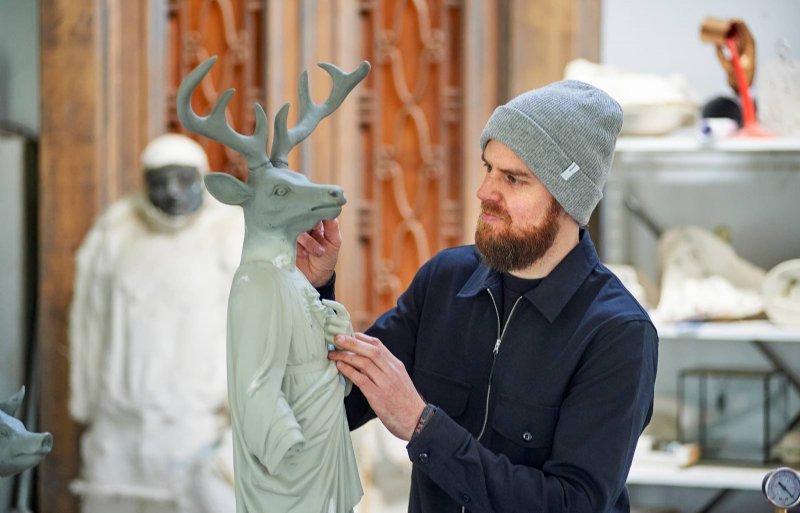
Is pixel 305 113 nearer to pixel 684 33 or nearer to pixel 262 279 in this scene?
pixel 262 279

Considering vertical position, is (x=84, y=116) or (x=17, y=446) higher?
(x=84, y=116)

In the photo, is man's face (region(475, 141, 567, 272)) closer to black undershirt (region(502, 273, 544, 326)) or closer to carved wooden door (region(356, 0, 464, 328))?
black undershirt (region(502, 273, 544, 326))

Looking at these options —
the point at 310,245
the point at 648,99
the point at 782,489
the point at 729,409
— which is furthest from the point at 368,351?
the point at 729,409

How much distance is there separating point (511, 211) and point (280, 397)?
1.53 feet

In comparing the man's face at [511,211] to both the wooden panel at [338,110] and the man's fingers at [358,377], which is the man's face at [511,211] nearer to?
the man's fingers at [358,377]

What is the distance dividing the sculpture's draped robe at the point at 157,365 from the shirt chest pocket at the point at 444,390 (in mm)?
1932

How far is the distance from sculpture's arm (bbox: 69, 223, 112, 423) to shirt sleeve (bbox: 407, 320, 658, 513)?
2.53 meters

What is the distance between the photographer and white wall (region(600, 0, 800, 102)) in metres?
3.65

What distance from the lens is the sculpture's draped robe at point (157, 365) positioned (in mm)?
3873

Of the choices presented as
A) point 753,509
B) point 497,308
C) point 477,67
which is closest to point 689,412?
point 753,509

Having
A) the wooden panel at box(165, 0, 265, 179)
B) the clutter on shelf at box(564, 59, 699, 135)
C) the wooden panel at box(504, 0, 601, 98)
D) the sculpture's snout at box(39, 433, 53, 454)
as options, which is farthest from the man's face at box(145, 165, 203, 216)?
the sculpture's snout at box(39, 433, 53, 454)

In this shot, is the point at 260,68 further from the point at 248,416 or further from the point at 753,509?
the point at 248,416

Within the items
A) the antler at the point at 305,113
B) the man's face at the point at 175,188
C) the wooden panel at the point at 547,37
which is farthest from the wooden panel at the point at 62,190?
the antler at the point at 305,113

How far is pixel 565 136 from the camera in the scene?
1.78 metres
